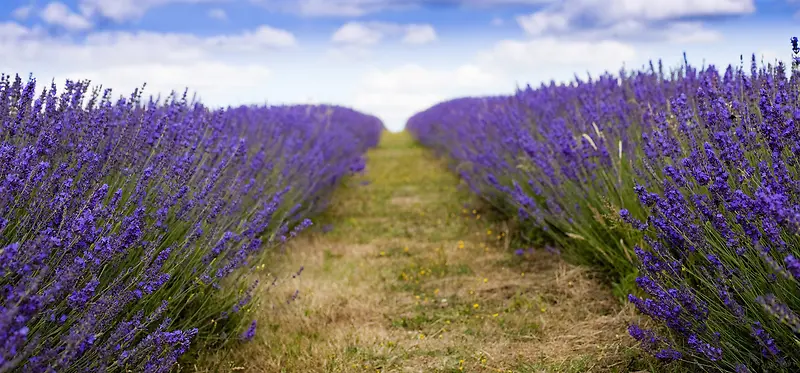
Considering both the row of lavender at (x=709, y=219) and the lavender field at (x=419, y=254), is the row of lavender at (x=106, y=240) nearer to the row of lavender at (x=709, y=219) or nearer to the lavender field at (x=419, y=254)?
the lavender field at (x=419, y=254)

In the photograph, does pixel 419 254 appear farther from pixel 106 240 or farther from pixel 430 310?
pixel 106 240

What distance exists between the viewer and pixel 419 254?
5008 millimetres

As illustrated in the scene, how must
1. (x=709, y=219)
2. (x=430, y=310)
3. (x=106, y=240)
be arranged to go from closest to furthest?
(x=106, y=240) < (x=709, y=219) < (x=430, y=310)

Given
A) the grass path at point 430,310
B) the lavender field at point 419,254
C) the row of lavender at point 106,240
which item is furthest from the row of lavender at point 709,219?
the row of lavender at point 106,240

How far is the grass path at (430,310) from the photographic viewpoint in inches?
116

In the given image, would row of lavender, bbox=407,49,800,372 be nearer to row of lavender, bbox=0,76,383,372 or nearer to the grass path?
the grass path

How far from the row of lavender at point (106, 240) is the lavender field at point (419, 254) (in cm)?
1

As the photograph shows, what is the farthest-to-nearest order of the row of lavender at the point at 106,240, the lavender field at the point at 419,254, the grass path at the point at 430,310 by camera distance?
1. the grass path at the point at 430,310
2. the lavender field at the point at 419,254
3. the row of lavender at the point at 106,240

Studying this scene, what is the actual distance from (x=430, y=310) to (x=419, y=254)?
1.24 metres

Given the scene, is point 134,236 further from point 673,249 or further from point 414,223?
point 414,223

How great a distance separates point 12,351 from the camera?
140 centimetres

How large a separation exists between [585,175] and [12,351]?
138 inches

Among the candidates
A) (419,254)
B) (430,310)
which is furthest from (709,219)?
(419,254)

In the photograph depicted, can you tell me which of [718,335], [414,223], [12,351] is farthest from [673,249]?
[414,223]
